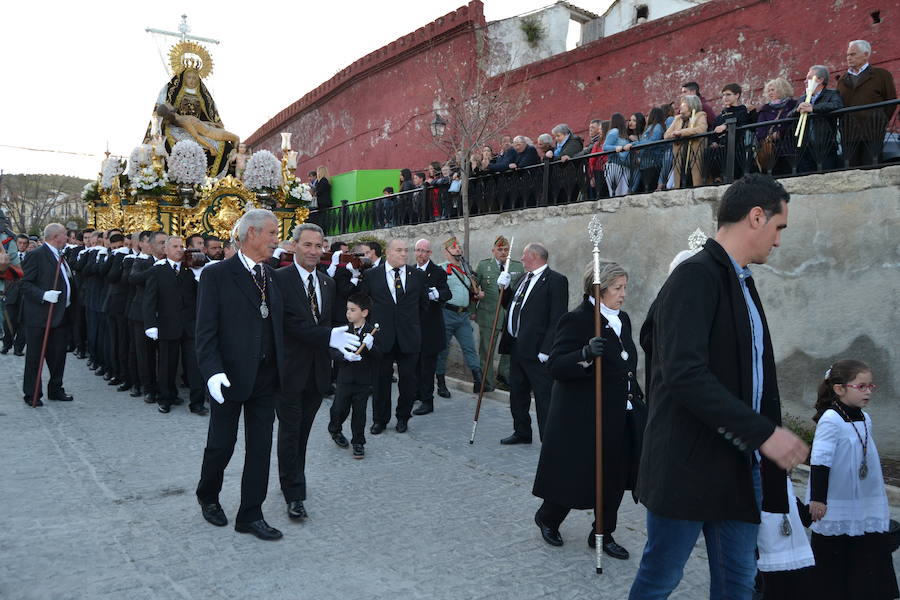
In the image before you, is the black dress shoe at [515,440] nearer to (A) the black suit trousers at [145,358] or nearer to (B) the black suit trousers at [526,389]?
(B) the black suit trousers at [526,389]

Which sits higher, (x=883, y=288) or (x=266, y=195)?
(x=266, y=195)

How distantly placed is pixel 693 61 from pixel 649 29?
125 centimetres

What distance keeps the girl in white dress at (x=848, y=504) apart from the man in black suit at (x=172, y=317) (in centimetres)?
639

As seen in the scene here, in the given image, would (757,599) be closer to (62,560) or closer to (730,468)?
(730,468)

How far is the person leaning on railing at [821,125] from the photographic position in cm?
727

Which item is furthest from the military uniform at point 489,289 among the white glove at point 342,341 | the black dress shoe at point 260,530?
the black dress shoe at point 260,530

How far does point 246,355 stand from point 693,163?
6155 mm

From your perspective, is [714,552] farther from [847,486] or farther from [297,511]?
[297,511]

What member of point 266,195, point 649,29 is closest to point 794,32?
point 649,29

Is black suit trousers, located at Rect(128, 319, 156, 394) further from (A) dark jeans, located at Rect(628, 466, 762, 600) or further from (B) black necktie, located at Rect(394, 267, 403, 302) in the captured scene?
(A) dark jeans, located at Rect(628, 466, 762, 600)

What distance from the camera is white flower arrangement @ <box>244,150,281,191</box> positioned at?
13.3m

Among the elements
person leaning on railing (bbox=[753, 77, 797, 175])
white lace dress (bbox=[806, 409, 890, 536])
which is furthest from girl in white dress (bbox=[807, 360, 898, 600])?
person leaning on railing (bbox=[753, 77, 797, 175])

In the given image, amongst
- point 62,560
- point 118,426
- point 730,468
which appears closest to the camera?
point 730,468

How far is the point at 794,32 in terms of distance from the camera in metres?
11.5
